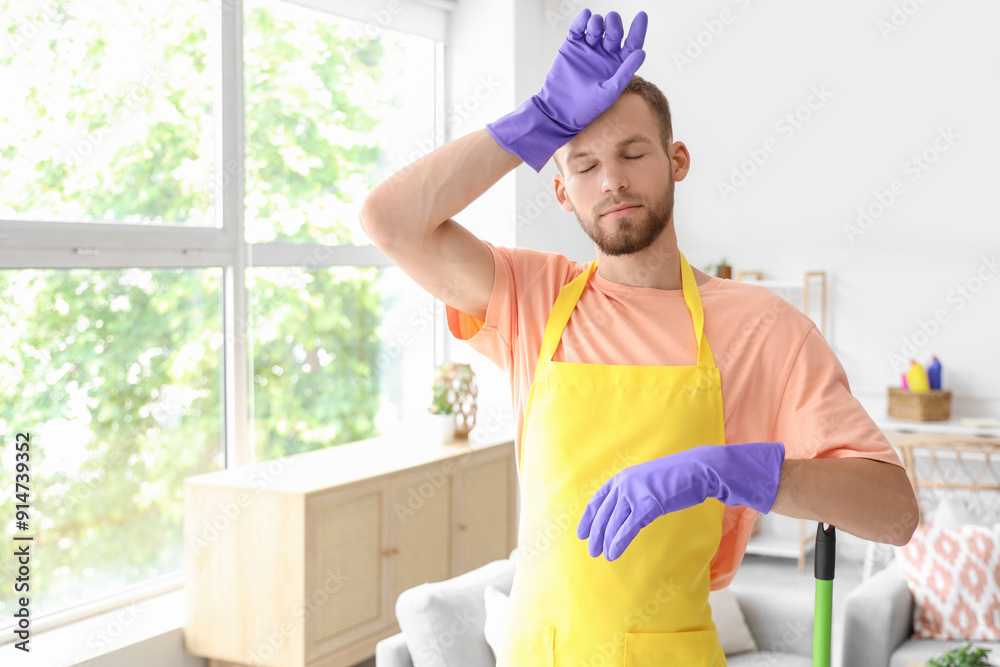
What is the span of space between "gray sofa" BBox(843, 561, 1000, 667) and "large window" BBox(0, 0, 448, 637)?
2086mm

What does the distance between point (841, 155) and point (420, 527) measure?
2832mm

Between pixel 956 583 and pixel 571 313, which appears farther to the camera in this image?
pixel 956 583

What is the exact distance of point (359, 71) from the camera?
3990mm

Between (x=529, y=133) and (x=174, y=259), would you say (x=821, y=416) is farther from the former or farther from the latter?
(x=174, y=259)

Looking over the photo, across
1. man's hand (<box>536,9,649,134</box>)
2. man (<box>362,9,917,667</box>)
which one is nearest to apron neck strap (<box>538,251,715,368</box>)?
man (<box>362,9,917,667</box>)

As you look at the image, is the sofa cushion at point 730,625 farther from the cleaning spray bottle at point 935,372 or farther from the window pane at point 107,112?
the window pane at point 107,112

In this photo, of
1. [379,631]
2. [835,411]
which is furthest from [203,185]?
[835,411]

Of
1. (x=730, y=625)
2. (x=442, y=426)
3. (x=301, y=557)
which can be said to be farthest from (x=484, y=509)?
(x=730, y=625)

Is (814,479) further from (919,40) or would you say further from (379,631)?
(919,40)

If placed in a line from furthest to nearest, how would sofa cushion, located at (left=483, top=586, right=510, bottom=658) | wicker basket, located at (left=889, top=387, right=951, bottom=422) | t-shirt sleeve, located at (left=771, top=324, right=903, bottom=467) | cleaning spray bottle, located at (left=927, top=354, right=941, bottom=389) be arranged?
cleaning spray bottle, located at (left=927, top=354, right=941, bottom=389) → wicker basket, located at (left=889, top=387, right=951, bottom=422) → sofa cushion, located at (left=483, top=586, right=510, bottom=658) → t-shirt sleeve, located at (left=771, top=324, right=903, bottom=467)

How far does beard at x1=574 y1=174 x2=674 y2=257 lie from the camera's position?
1.19 metres

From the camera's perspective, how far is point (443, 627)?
2270mm

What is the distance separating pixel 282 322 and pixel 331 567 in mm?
1059

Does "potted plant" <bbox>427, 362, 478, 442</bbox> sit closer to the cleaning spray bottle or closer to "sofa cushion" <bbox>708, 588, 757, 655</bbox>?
"sofa cushion" <bbox>708, 588, 757, 655</bbox>
